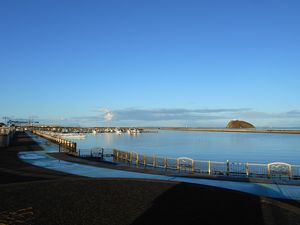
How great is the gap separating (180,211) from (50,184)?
25.0 ft

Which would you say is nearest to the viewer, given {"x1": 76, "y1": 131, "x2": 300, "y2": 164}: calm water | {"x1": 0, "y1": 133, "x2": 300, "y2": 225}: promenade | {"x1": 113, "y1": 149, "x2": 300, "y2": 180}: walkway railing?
{"x1": 0, "y1": 133, "x2": 300, "y2": 225}: promenade

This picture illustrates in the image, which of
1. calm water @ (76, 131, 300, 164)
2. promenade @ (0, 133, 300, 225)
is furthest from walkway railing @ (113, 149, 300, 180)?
calm water @ (76, 131, 300, 164)

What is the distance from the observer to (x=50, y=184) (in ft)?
48.2

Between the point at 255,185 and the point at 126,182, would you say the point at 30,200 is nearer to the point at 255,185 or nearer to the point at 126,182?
the point at 126,182

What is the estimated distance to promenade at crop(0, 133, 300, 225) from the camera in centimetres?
900

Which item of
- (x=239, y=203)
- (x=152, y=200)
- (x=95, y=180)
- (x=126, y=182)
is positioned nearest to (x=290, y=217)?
(x=239, y=203)

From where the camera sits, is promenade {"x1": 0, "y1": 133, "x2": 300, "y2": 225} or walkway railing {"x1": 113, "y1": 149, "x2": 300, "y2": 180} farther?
walkway railing {"x1": 113, "y1": 149, "x2": 300, "y2": 180}

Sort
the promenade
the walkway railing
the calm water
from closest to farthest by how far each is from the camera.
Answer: the promenade < the walkway railing < the calm water

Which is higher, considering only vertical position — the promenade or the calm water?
the promenade

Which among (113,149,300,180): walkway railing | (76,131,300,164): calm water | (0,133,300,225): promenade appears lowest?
(76,131,300,164): calm water

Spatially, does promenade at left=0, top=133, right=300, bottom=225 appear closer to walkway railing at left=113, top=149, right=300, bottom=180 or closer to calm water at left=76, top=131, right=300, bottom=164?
walkway railing at left=113, top=149, right=300, bottom=180

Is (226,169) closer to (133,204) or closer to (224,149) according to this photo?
(133,204)

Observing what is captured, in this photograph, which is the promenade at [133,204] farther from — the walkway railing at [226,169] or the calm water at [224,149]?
the calm water at [224,149]

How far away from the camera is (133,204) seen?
1085cm
